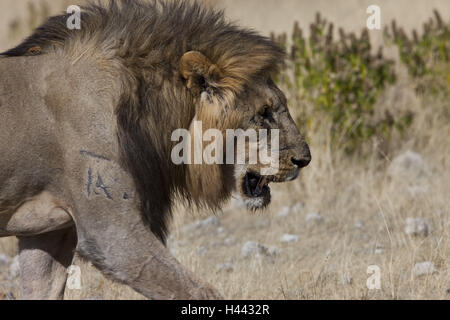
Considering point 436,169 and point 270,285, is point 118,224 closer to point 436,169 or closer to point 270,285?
point 270,285

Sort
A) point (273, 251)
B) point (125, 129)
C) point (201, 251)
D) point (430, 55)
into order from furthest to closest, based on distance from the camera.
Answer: point (430, 55), point (201, 251), point (273, 251), point (125, 129)

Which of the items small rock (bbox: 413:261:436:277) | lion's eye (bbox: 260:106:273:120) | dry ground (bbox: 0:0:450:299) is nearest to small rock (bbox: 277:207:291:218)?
dry ground (bbox: 0:0:450:299)

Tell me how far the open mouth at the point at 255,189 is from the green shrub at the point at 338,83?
3.79 meters

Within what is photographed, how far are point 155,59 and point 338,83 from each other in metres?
4.39

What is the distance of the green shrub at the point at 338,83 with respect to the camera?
8008 mm

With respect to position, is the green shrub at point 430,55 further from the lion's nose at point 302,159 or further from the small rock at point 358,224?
the lion's nose at point 302,159

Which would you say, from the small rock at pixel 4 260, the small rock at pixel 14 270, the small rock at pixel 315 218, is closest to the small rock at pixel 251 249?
the small rock at pixel 315 218

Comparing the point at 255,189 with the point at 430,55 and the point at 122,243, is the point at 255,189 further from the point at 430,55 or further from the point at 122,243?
the point at 430,55

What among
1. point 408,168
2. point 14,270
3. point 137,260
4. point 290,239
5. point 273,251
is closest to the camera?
point 137,260

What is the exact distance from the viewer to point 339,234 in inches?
253

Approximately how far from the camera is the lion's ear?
388 centimetres

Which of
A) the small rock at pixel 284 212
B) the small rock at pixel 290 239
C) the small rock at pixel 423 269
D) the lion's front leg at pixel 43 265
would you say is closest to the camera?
the lion's front leg at pixel 43 265

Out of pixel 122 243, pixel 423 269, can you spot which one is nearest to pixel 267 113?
pixel 122 243
